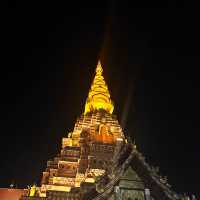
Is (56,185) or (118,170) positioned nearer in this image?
(118,170)

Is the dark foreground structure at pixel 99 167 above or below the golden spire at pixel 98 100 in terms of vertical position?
below

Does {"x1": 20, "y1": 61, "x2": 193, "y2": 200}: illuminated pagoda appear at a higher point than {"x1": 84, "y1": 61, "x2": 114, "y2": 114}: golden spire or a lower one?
lower

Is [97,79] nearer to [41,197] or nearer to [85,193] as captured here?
[41,197]

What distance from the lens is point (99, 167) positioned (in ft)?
102

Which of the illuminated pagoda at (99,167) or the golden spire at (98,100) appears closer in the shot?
the illuminated pagoda at (99,167)

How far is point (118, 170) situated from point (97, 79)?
110ft

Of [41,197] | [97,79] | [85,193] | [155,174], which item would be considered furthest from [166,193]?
[97,79]

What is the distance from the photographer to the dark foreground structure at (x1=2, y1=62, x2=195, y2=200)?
15.4 metres

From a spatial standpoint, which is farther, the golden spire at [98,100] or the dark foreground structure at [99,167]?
the golden spire at [98,100]

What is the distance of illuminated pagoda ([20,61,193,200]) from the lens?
1539cm

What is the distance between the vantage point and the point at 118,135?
3838 cm

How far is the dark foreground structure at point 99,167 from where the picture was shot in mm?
15383

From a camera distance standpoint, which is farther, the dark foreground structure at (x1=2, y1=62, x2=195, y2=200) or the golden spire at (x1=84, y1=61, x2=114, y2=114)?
the golden spire at (x1=84, y1=61, x2=114, y2=114)

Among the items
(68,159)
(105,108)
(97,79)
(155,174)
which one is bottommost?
(155,174)
